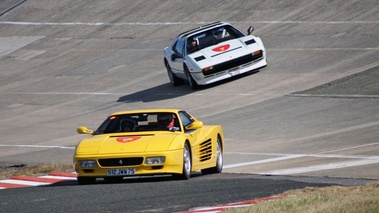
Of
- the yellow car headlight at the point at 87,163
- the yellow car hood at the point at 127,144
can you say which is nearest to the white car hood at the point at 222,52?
the yellow car hood at the point at 127,144

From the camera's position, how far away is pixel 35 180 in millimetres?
16922

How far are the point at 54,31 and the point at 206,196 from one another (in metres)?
30.2

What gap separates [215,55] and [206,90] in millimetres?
1016

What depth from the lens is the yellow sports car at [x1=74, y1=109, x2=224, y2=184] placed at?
14547mm

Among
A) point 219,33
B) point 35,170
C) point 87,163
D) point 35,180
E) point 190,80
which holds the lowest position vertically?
point 190,80

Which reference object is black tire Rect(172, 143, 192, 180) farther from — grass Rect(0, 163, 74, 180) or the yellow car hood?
grass Rect(0, 163, 74, 180)

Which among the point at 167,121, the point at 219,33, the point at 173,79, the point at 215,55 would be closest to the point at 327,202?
the point at 167,121

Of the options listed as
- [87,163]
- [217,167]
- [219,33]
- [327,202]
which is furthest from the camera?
[219,33]

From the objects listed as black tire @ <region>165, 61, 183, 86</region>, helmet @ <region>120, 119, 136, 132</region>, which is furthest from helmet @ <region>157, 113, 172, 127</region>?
black tire @ <region>165, 61, 183, 86</region>

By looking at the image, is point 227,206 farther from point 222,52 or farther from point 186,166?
point 222,52

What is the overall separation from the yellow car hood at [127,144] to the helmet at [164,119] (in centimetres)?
54

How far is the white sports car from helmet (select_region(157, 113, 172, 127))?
Result: 450 inches

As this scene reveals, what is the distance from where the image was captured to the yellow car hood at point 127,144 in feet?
48.2

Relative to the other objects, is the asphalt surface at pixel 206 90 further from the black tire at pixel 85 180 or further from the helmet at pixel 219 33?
the helmet at pixel 219 33
